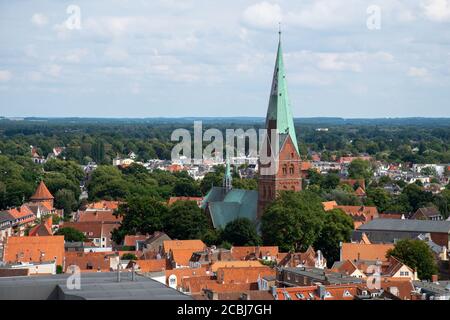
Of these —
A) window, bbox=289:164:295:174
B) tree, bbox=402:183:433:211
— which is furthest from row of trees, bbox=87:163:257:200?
window, bbox=289:164:295:174

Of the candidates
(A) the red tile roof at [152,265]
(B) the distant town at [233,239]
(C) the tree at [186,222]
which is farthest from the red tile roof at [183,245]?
(C) the tree at [186,222]

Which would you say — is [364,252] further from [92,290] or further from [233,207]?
[92,290]

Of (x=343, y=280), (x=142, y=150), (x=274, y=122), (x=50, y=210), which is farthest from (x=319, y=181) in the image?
(x=142, y=150)

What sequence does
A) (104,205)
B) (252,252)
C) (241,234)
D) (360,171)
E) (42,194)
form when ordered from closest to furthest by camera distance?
(252,252), (241,234), (104,205), (42,194), (360,171)

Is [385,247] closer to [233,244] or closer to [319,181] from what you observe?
[233,244]

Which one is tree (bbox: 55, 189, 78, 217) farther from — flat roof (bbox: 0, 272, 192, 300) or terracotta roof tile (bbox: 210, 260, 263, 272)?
flat roof (bbox: 0, 272, 192, 300)

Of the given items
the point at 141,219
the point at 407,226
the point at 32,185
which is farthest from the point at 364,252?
the point at 32,185
